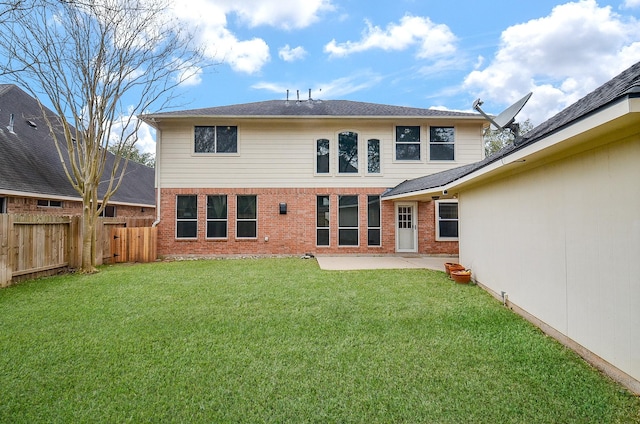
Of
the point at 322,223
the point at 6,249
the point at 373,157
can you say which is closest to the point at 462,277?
the point at 322,223

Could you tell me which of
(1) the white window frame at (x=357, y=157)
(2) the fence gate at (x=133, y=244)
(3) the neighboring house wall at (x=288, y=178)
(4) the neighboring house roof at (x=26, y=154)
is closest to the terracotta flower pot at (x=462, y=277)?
(3) the neighboring house wall at (x=288, y=178)

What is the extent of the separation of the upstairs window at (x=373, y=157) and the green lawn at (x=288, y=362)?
6651 mm

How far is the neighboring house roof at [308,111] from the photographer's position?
35.4 feet

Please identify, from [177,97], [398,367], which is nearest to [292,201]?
[177,97]

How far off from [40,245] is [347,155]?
Result: 9458mm

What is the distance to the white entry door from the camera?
11.3 meters

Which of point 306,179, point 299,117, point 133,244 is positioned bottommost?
point 133,244

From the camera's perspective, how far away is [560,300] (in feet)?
12.2

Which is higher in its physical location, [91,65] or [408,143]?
[91,65]

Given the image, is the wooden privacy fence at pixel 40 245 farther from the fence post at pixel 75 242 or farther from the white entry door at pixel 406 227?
the white entry door at pixel 406 227

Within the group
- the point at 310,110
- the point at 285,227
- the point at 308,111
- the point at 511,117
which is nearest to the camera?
the point at 511,117

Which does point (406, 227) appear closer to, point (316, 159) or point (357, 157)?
point (357, 157)

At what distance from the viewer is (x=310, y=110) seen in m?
12.1

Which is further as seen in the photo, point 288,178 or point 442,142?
point 442,142
